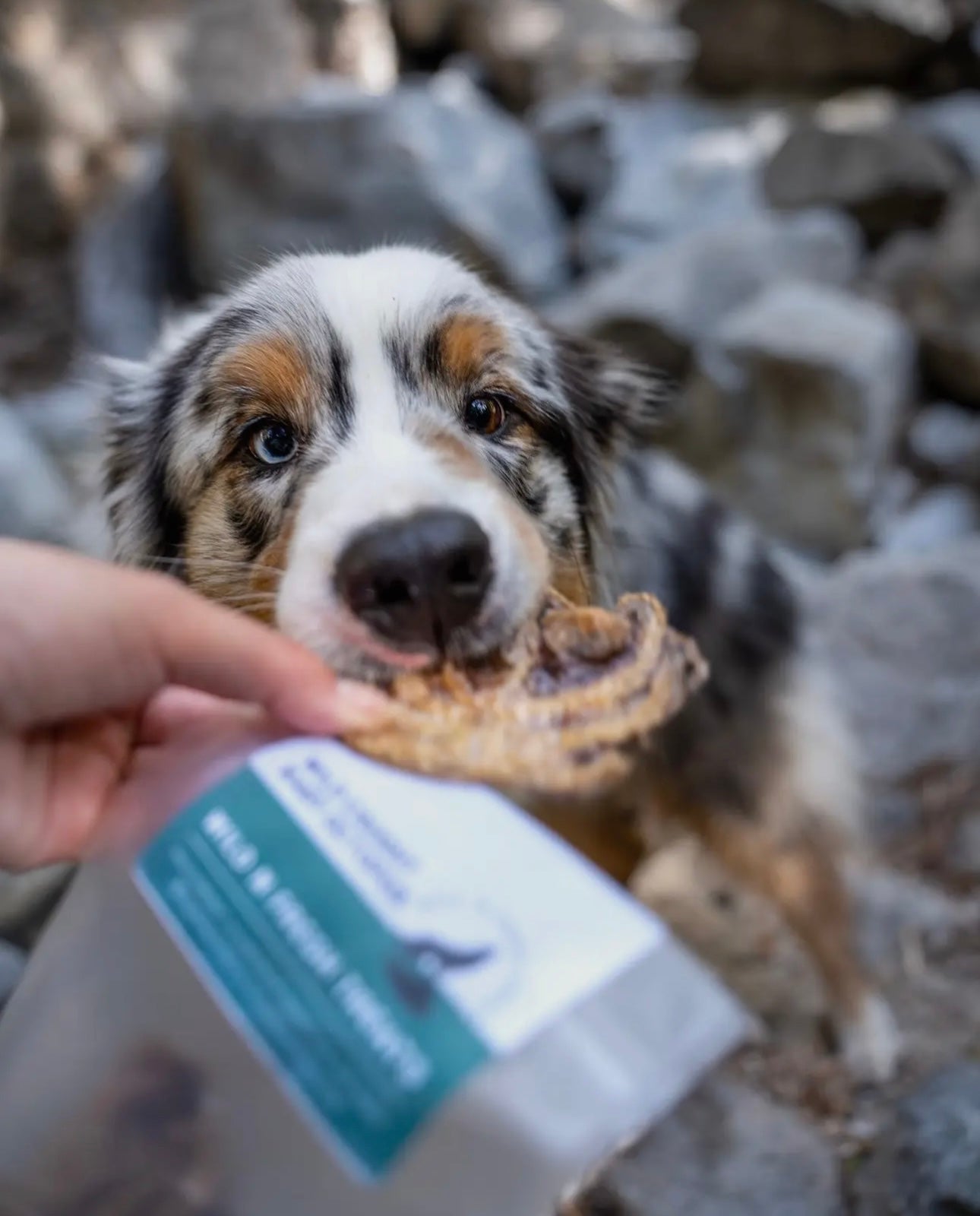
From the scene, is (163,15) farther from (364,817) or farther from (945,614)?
(364,817)

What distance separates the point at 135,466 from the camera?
5.68ft

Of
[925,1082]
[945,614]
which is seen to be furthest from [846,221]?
[925,1082]

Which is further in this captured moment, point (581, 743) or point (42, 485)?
point (42, 485)

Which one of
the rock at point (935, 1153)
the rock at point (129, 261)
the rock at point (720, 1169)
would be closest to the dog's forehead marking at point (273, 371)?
the rock at point (720, 1169)

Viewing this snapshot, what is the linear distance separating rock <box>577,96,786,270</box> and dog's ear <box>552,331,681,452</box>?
2978 millimetres

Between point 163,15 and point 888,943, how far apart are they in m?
5.67

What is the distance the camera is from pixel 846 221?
468 centimetres

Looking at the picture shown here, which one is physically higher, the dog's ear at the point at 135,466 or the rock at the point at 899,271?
the dog's ear at the point at 135,466

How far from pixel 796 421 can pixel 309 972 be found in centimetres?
300

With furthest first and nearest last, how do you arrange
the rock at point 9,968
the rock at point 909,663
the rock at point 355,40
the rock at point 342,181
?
the rock at point 355,40, the rock at point 342,181, the rock at point 909,663, the rock at point 9,968

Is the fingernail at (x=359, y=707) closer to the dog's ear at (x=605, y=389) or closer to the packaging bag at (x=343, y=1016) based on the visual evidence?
the packaging bag at (x=343, y=1016)

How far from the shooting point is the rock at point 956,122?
4.95 m

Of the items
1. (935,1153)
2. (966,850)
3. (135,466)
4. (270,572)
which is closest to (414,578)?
(270,572)

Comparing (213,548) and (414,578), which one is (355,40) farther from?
(414,578)
